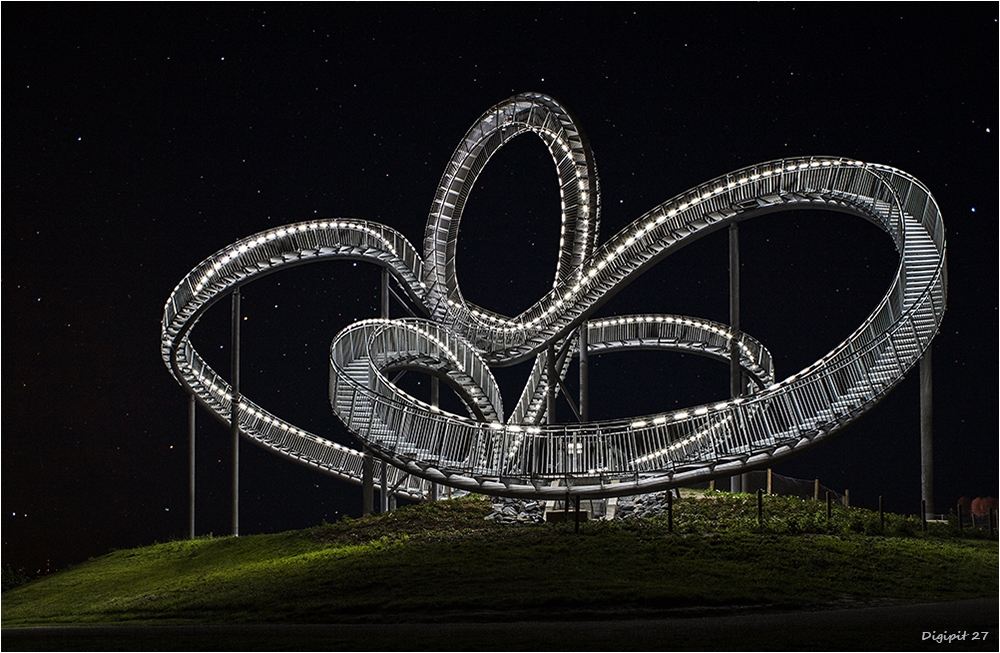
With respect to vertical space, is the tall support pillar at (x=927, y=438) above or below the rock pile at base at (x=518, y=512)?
above

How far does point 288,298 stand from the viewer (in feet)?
130

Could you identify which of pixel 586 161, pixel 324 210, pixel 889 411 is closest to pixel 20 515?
pixel 324 210

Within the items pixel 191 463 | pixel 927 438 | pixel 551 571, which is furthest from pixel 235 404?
pixel 927 438

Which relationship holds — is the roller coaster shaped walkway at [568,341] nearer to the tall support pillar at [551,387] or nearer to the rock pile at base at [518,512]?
the tall support pillar at [551,387]

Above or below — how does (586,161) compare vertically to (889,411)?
above

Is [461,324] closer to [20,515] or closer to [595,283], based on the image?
[595,283]

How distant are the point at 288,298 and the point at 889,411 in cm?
2224

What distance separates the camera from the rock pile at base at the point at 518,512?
880 inches

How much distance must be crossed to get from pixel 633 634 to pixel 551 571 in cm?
384

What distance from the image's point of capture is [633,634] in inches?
484

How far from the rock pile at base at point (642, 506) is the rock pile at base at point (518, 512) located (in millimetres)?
1705

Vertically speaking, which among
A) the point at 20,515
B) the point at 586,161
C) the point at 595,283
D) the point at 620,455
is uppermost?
the point at 586,161

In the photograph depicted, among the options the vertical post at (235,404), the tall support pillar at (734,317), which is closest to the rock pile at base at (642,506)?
the tall support pillar at (734,317)

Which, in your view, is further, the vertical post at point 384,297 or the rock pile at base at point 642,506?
the vertical post at point 384,297
